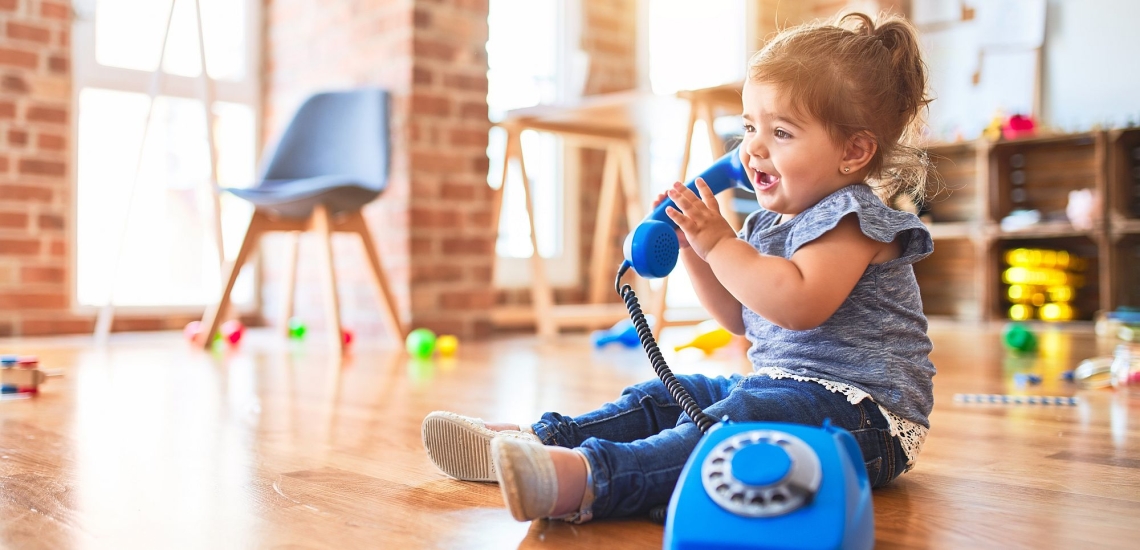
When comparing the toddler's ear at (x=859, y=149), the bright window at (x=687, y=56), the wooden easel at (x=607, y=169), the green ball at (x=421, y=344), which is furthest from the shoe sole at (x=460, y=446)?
the bright window at (x=687, y=56)

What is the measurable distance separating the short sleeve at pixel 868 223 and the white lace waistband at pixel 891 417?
127mm

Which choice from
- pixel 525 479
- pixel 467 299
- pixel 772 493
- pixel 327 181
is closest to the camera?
pixel 772 493

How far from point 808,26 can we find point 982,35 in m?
3.80

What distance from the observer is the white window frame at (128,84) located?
3.17 m

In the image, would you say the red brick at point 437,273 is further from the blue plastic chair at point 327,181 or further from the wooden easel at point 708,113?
the wooden easel at point 708,113

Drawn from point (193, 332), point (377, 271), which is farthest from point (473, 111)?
point (193, 332)

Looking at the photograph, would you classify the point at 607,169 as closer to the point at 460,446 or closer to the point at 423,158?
the point at 423,158

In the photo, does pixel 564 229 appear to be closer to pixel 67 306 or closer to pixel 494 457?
pixel 67 306

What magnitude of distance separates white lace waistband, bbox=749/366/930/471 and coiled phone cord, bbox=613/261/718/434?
109 millimetres

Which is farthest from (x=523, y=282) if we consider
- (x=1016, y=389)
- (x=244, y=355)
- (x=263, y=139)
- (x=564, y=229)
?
(x=1016, y=389)

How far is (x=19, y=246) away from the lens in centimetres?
305

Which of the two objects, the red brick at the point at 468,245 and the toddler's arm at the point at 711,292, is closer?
the toddler's arm at the point at 711,292

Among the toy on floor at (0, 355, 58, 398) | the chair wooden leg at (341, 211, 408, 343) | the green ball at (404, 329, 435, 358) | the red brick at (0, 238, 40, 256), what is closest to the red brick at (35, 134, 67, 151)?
the red brick at (0, 238, 40, 256)

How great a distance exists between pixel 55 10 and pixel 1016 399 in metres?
2.96
